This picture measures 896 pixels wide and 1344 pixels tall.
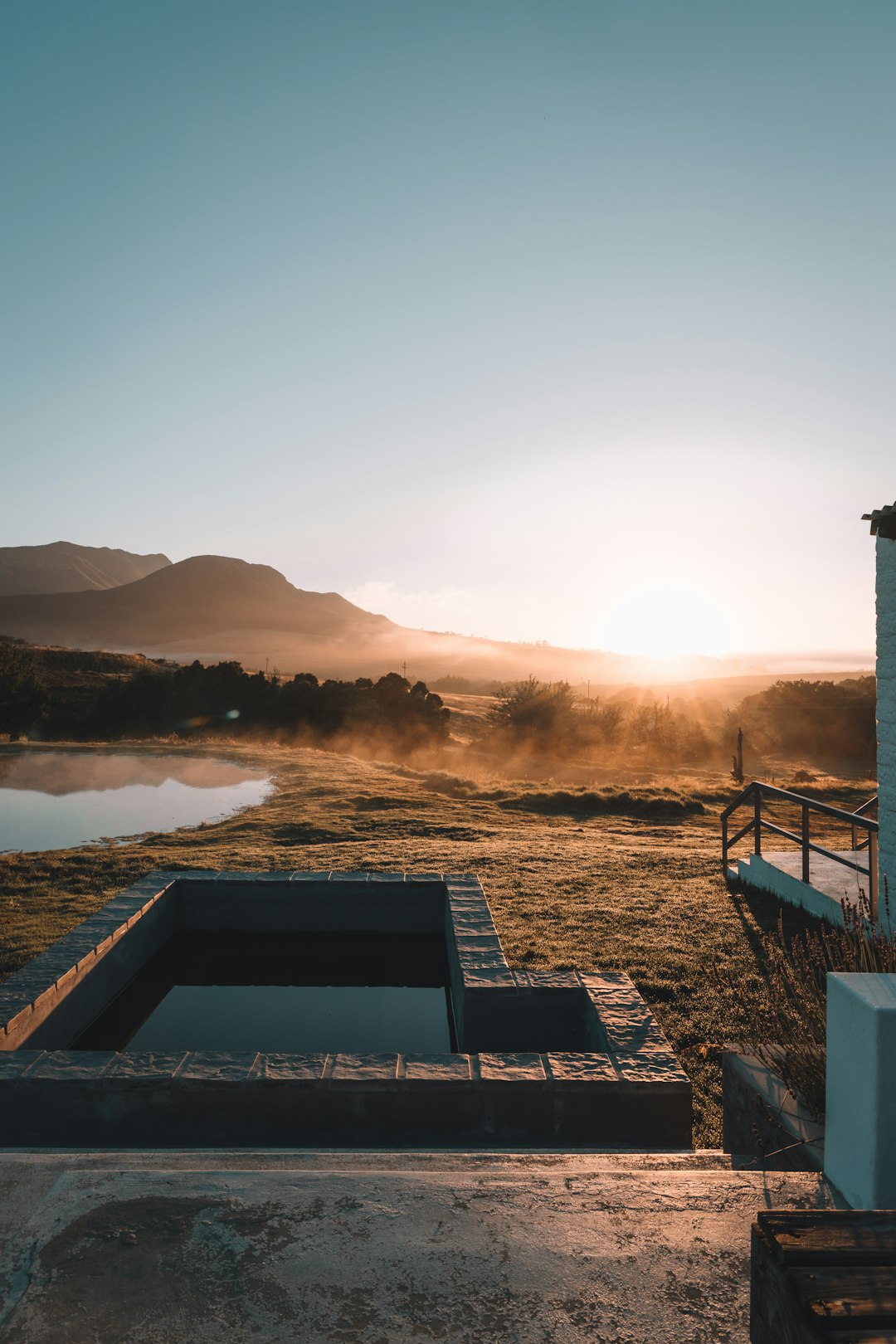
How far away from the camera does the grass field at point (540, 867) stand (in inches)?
231

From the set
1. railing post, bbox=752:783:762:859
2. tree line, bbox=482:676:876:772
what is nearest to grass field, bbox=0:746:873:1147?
railing post, bbox=752:783:762:859

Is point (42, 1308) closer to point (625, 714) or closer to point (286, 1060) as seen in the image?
point (286, 1060)

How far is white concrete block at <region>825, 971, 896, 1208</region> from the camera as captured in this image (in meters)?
2.10

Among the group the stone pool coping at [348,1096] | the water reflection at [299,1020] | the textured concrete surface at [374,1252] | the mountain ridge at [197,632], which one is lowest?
the water reflection at [299,1020]

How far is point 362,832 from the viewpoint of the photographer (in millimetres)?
12258

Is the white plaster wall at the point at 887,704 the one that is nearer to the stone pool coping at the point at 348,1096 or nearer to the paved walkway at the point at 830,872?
the paved walkway at the point at 830,872

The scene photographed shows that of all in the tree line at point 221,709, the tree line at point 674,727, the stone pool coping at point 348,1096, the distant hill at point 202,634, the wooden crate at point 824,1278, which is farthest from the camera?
the distant hill at point 202,634

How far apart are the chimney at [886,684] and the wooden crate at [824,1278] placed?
210 inches

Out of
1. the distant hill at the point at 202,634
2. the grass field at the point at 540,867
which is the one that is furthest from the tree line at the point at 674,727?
the distant hill at the point at 202,634

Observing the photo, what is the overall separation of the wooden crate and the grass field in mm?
1482

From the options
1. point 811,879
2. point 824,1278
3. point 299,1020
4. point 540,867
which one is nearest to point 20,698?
point 540,867

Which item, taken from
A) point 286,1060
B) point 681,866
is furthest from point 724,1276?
point 681,866

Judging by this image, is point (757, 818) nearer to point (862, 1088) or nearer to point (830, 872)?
point (830, 872)

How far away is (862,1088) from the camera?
85.4 inches
